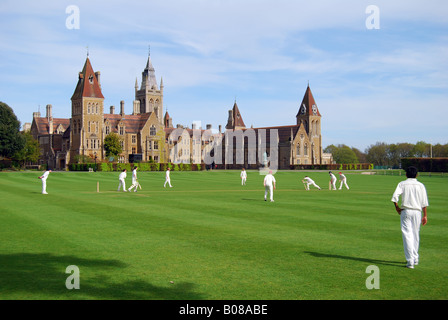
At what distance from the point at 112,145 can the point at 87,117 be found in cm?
904

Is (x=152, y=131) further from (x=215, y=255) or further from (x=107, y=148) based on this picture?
(x=215, y=255)

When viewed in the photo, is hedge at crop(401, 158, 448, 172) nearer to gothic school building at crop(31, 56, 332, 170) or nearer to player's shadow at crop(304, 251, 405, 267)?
gothic school building at crop(31, 56, 332, 170)

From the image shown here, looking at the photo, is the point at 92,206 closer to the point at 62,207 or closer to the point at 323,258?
the point at 62,207

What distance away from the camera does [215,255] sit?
10.9m

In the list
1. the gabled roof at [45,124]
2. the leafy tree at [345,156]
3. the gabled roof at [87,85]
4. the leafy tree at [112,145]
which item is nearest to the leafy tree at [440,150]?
the leafy tree at [345,156]

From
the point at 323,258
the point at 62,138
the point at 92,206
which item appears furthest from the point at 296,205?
the point at 62,138

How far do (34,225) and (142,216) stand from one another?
13.4ft

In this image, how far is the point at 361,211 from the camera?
19844 mm

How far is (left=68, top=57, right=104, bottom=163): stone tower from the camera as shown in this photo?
10712 centimetres

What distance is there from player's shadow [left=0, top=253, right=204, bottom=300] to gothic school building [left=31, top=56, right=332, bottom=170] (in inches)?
3527

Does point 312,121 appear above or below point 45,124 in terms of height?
above

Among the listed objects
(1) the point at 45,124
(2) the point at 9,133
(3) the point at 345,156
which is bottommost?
(3) the point at 345,156

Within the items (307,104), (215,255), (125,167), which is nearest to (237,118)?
(307,104)

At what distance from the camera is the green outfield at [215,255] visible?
814 cm
